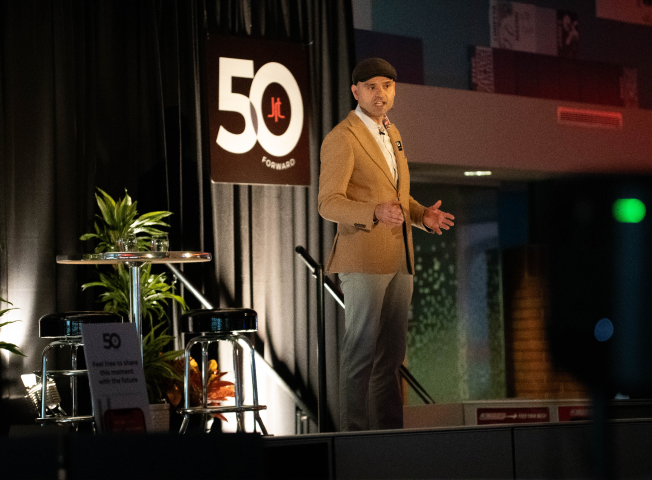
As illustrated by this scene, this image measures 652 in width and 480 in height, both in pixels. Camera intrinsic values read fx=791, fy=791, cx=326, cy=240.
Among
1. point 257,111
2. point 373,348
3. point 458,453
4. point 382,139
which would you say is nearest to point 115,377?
point 458,453

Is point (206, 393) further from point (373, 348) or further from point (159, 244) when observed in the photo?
point (373, 348)

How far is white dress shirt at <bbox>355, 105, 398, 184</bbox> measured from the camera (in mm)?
2971

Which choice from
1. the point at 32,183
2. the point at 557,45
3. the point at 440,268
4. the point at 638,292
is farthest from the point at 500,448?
the point at 557,45

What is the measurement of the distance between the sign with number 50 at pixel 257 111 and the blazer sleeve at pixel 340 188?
1879mm

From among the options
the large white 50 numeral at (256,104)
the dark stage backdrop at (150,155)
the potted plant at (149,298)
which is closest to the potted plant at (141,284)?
the potted plant at (149,298)

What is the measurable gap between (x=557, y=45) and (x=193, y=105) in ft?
9.66

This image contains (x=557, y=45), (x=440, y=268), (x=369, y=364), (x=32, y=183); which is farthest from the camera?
(x=557, y=45)

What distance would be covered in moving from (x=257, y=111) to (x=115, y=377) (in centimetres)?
310

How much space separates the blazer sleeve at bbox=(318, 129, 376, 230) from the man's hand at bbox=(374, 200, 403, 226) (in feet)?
0.15

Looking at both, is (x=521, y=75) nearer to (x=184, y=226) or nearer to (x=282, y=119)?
(x=282, y=119)

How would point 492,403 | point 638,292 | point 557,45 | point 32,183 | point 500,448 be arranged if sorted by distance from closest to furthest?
point 638,292, point 500,448, point 32,183, point 492,403, point 557,45

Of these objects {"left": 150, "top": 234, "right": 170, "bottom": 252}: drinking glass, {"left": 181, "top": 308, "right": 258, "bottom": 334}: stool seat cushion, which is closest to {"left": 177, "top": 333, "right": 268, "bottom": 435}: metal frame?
{"left": 181, "top": 308, "right": 258, "bottom": 334}: stool seat cushion

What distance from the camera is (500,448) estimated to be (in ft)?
7.13

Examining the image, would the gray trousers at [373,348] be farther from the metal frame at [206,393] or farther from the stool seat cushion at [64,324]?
the stool seat cushion at [64,324]
